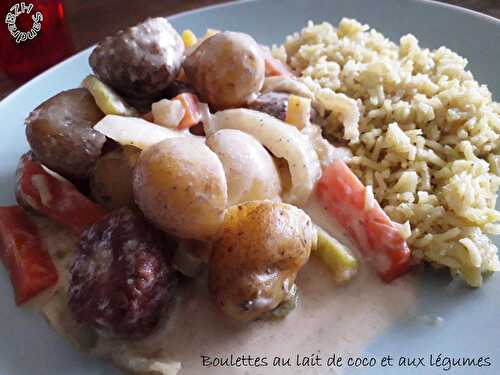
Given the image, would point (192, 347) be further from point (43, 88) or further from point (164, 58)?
point (43, 88)

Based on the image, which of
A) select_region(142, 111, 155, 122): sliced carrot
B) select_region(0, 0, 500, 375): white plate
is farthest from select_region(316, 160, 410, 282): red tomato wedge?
select_region(142, 111, 155, 122): sliced carrot

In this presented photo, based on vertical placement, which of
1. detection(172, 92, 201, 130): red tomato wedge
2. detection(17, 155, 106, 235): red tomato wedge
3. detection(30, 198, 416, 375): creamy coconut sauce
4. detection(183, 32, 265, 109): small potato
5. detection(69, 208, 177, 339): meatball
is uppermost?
detection(183, 32, 265, 109): small potato

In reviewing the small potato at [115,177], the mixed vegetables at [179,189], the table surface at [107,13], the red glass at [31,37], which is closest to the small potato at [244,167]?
the mixed vegetables at [179,189]

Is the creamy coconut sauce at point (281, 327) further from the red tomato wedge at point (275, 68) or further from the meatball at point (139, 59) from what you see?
the red tomato wedge at point (275, 68)

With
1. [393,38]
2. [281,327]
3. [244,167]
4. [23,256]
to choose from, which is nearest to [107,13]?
[393,38]

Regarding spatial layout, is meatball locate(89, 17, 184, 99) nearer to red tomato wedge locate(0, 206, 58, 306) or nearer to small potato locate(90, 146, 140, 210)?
small potato locate(90, 146, 140, 210)

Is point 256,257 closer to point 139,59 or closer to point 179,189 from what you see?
point 179,189

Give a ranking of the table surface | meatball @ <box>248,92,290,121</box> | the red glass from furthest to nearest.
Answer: the table surface < the red glass < meatball @ <box>248,92,290,121</box>
